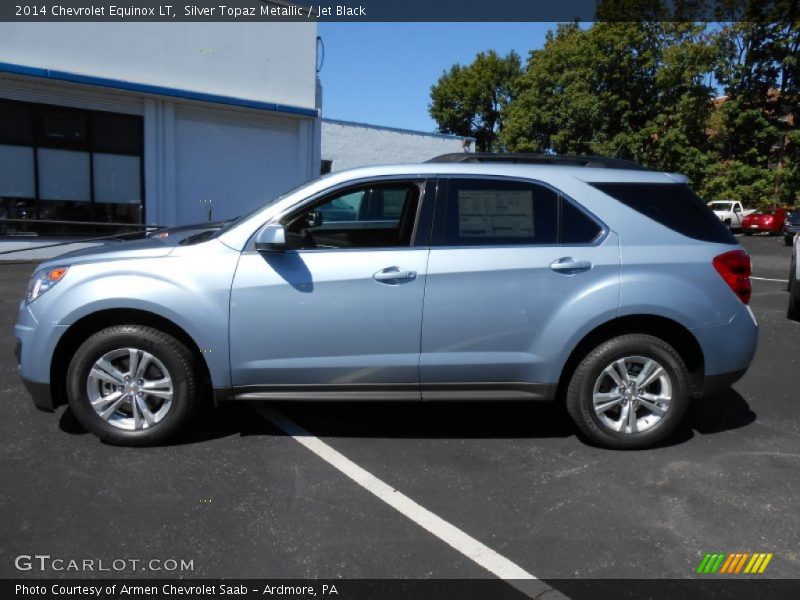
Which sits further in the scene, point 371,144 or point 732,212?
point 732,212

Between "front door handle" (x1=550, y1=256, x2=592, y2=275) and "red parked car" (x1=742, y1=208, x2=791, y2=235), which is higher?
"red parked car" (x1=742, y1=208, x2=791, y2=235)

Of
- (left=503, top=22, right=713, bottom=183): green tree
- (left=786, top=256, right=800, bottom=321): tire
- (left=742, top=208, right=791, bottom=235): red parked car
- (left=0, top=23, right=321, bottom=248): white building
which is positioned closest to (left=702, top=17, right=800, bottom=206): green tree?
(left=503, top=22, right=713, bottom=183): green tree

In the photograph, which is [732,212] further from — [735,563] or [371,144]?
[735,563]

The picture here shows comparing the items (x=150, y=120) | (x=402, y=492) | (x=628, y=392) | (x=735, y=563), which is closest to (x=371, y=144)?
(x=150, y=120)

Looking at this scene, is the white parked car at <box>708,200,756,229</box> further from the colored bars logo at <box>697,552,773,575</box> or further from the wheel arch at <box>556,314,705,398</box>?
the colored bars logo at <box>697,552,773,575</box>

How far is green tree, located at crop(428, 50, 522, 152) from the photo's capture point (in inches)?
2119

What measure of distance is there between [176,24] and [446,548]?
15.4 meters

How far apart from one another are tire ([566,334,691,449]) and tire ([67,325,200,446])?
245cm

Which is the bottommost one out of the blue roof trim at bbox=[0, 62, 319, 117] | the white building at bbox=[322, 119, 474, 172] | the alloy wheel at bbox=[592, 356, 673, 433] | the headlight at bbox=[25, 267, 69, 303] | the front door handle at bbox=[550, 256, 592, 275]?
the alloy wheel at bbox=[592, 356, 673, 433]

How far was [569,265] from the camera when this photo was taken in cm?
402

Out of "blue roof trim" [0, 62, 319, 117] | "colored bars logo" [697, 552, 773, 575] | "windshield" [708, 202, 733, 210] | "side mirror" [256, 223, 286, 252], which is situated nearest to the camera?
"colored bars logo" [697, 552, 773, 575]

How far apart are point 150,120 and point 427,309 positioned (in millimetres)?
13593

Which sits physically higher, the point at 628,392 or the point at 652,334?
the point at 652,334

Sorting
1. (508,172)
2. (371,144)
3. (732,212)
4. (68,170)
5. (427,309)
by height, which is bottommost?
(427,309)
